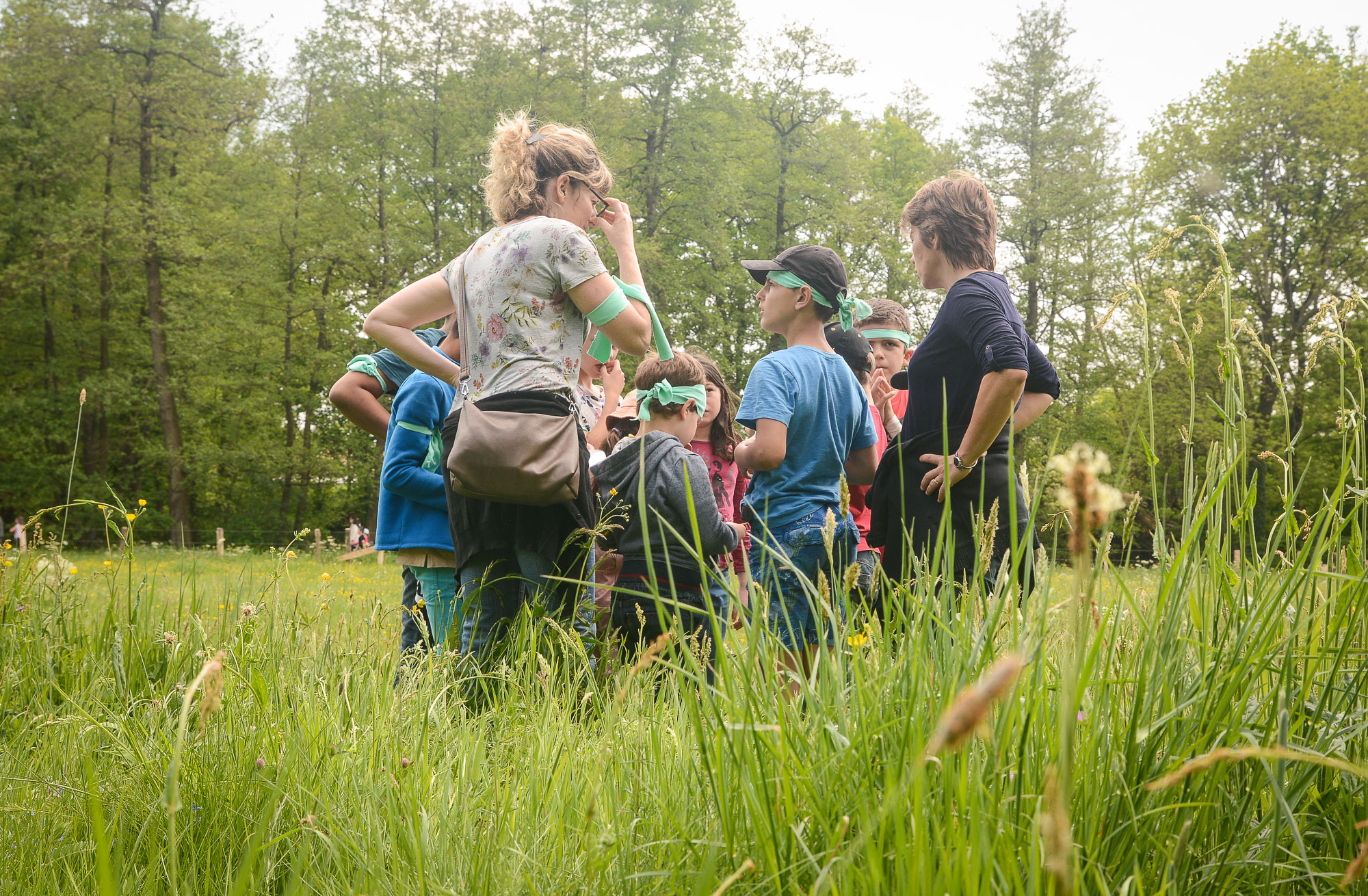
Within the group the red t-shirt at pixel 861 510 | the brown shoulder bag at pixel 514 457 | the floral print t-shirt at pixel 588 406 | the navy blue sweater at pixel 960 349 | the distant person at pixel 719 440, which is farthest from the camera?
the distant person at pixel 719 440

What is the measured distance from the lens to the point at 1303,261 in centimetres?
2198

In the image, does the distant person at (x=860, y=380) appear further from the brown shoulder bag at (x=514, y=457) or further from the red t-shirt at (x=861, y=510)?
the brown shoulder bag at (x=514, y=457)

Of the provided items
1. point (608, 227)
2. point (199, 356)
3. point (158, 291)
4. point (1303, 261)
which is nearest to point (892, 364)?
point (608, 227)

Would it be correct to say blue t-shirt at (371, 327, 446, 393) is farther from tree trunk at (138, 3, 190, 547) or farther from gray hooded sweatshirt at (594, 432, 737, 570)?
tree trunk at (138, 3, 190, 547)

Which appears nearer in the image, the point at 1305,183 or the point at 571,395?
the point at 571,395

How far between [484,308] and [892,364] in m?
3.01

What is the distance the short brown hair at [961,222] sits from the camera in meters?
3.31

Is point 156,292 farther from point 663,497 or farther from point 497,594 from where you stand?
point 497,594

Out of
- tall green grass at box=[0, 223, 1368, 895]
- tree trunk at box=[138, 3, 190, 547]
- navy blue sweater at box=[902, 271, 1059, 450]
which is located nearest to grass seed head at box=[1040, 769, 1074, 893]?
tall green grass at box=[0, 223, 1368, 895]

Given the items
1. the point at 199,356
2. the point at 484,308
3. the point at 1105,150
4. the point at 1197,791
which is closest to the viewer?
the point at 1197,791

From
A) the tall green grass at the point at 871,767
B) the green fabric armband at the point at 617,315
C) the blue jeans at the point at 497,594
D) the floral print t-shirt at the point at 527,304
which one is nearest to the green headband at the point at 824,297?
the green fabric armband at the point at 617,315

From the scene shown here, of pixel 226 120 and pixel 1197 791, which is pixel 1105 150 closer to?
pixel 226 120

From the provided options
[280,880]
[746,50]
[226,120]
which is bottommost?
[280,880]

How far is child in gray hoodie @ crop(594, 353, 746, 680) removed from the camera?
3.42 meters
